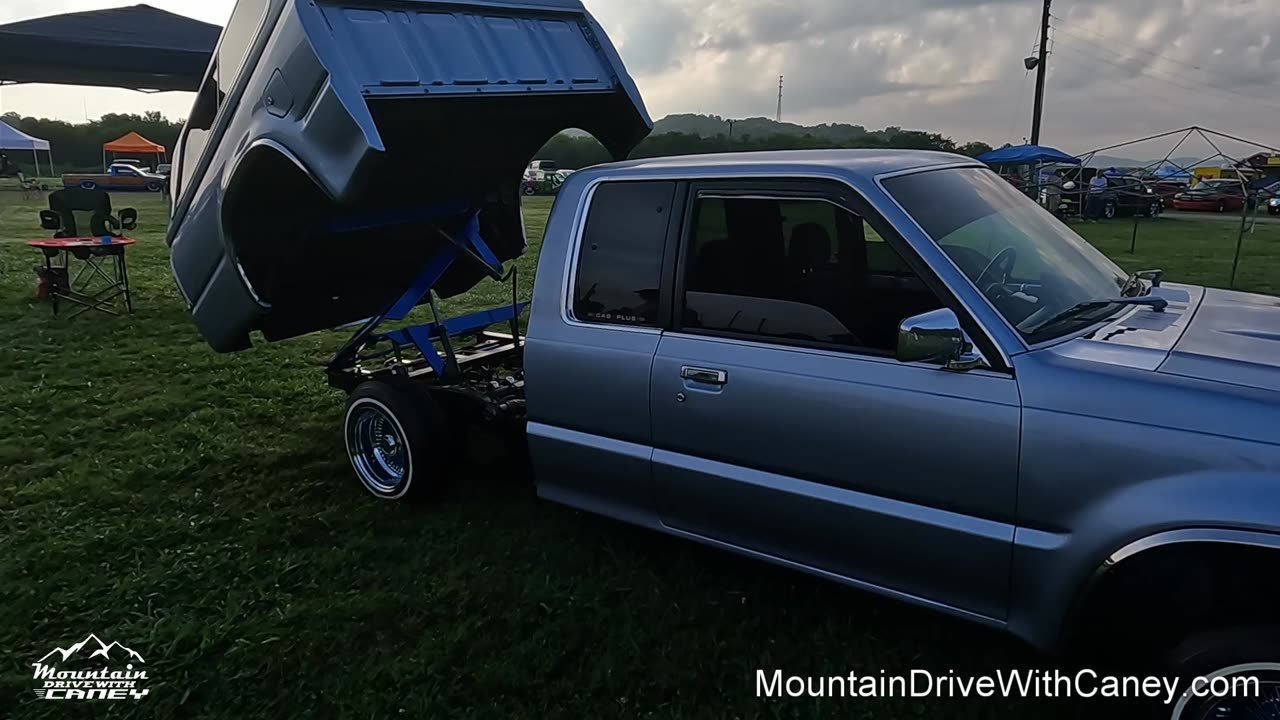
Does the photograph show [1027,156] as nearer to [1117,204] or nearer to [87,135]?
[1117,204]

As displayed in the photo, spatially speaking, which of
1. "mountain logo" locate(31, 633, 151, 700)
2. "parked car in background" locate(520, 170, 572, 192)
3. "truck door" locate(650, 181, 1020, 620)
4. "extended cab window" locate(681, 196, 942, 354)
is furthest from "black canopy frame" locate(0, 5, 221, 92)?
"parked car in background" locate(520, 170, 572, 192)

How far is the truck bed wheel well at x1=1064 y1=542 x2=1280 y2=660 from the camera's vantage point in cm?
233

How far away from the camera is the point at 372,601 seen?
3.59 meters

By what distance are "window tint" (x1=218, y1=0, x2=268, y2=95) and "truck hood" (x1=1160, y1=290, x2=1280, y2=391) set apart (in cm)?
405

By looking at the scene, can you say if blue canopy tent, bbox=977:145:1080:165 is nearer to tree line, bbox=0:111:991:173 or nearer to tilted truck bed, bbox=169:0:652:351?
tree line, bbox=0:111:991:173

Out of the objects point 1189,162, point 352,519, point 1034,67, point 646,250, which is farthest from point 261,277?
point 1034,67

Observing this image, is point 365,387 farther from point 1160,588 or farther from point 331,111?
point 1160,588

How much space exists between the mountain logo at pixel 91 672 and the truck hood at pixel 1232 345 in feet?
12.4

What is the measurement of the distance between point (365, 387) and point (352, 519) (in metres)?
0.72

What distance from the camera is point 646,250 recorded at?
3490 mm

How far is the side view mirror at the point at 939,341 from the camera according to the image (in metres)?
2.64

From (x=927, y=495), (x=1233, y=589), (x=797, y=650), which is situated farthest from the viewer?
(x=797, y=650)

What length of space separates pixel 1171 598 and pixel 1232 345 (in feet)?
2.80

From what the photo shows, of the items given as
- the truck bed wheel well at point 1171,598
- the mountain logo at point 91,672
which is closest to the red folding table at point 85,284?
the mountain logo at point 91,672
